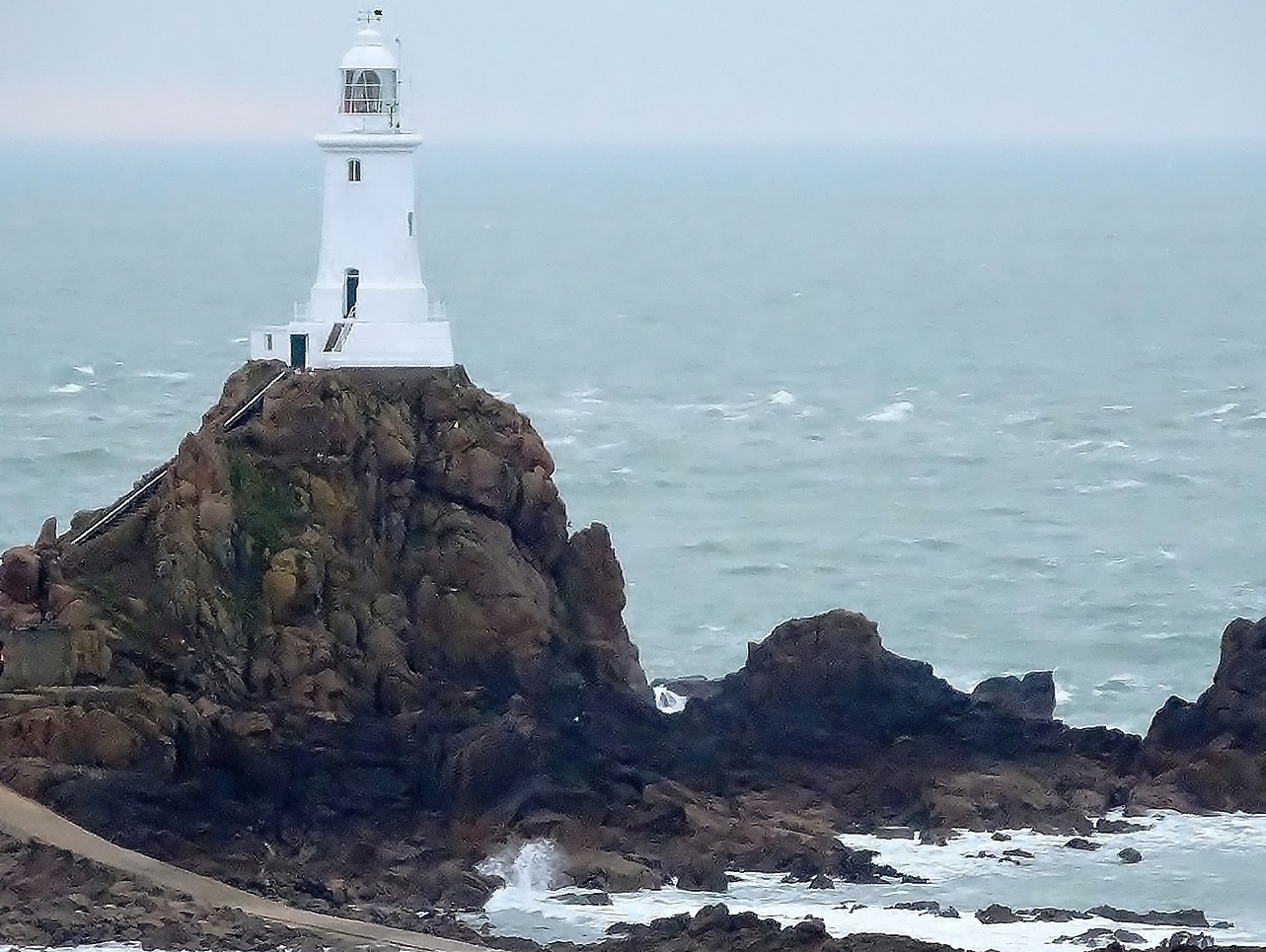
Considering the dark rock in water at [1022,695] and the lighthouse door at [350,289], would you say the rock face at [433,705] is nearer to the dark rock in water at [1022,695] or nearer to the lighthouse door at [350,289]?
the dark rock in water at [1022,695]

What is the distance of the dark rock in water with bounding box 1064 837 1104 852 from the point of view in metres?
44.9

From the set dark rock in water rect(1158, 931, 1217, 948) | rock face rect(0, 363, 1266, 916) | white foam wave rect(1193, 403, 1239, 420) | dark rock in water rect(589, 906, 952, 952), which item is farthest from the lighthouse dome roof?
white foam wave rect(1193, 403, 1239, 420)

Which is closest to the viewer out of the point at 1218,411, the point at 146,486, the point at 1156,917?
the point at 1156,917

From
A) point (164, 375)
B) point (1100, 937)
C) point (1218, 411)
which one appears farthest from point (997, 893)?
point (164, 375)

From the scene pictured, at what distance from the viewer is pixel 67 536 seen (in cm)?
4503

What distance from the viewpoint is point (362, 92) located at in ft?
159

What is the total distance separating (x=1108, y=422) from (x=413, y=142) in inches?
1565

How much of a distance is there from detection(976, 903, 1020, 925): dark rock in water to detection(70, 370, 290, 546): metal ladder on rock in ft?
43.1

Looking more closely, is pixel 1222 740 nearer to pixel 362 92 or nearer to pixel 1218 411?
pixel 362 92

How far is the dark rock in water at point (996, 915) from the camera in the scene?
138 ft

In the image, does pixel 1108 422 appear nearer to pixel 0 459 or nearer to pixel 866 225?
pixel 0 459

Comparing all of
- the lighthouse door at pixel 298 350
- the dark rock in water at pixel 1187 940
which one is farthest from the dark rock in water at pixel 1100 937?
the lighthouse door at pixel 298 350

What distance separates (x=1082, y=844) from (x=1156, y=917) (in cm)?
263

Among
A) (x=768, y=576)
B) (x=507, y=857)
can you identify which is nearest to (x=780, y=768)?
(x=507, y=857)
